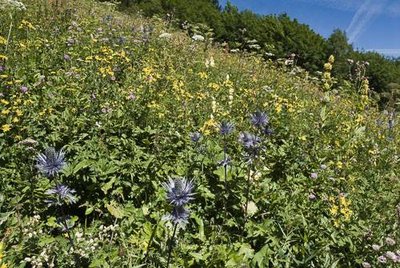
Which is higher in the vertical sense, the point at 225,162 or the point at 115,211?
the point at 225,162

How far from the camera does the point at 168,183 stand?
8.47 ft

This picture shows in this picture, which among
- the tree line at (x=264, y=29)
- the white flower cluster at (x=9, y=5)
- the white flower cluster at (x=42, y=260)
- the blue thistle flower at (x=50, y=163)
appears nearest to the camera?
the blue thistle flower at (x=50, y=163)

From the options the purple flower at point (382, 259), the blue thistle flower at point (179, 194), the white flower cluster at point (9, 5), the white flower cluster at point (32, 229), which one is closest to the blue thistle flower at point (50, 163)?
the blue thistle flower at point (179, 194)

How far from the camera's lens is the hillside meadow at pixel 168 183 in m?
2.80

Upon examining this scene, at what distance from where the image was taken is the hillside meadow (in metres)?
2.80

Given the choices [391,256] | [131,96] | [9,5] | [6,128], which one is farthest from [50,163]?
[9,5]

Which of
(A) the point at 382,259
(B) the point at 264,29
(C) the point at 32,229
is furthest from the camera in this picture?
(B) the point at 264,29

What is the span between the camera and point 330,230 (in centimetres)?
321

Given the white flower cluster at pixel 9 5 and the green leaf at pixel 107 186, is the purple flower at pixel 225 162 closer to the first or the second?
the green leaf at pixel 107 186

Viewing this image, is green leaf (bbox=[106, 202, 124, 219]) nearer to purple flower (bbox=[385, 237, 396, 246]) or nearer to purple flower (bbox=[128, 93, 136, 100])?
purple flower (bbox=[128, 93, 136, 100])

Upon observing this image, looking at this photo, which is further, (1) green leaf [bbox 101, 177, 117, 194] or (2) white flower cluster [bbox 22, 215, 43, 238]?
(1) green leaf [bbox 101, 177, 117, 194]

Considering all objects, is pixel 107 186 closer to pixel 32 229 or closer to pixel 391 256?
pixel 32 229

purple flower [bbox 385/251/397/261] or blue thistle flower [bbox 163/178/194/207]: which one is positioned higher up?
blue thistle flower [bbox 163/178/194/207]

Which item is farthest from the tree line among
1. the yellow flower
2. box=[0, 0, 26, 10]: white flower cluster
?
the yellow flower
